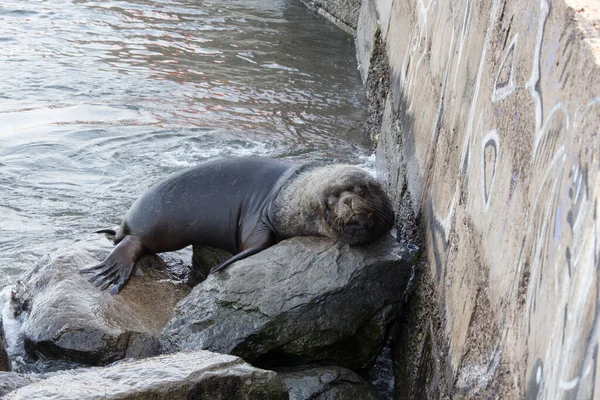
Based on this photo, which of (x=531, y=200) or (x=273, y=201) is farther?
(x=273, y=201)

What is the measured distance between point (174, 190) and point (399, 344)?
2035mm

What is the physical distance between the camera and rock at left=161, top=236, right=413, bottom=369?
4492 mm

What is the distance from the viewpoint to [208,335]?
459 cm

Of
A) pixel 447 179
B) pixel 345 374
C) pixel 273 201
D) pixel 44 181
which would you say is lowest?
pixel 44 181

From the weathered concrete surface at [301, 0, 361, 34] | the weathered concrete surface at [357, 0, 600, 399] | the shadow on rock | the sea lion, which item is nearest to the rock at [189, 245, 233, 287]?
the sea lion

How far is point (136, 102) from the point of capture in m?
10.3

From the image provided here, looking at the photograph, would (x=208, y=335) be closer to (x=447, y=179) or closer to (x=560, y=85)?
(x=447, y=179)

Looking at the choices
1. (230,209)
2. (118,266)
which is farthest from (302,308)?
(118,266)

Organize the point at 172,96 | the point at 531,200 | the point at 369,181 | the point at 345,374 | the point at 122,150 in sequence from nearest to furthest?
the point at 531,200 → the point at 345,374 → the point at 369,181 → the point at 122,150 → the point at 172,96

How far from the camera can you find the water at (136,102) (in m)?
7.57

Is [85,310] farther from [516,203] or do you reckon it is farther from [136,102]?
[136,102]

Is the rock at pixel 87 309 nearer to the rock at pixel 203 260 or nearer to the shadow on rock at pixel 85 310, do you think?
the shadow on rock at pixel 85 310

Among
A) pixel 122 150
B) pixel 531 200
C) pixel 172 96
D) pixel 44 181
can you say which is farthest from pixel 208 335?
pixel 172 96

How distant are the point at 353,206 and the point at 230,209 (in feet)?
3.87
